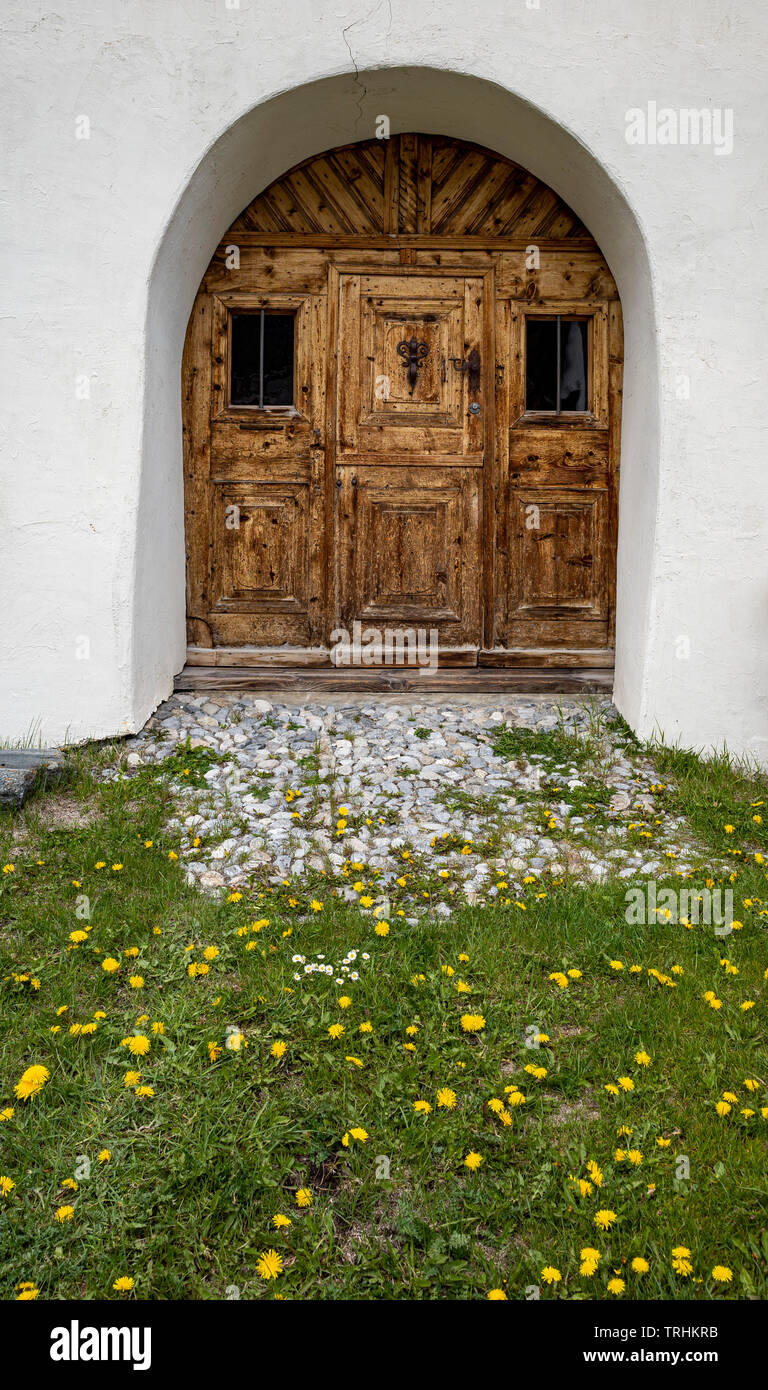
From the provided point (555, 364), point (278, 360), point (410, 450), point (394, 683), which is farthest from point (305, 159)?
point (394, 683)

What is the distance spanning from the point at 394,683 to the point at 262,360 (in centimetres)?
218

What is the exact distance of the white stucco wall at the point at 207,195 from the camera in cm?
476

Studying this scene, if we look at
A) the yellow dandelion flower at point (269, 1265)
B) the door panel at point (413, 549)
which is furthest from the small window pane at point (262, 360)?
the yellow dandelion flower at point (269, 1265)

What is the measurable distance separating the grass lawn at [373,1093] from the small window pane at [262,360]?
3.33 meters

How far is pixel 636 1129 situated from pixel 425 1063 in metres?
0.57

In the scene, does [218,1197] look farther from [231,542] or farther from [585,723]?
[231,542]

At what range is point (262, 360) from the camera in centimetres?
579

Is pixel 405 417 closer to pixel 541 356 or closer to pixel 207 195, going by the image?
pixel 541 356

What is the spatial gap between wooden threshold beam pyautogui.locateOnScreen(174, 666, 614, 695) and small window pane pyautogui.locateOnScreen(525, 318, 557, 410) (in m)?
1.74

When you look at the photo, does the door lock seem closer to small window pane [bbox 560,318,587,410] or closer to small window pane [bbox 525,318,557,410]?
small window pane [bbox 525,318,557,410]

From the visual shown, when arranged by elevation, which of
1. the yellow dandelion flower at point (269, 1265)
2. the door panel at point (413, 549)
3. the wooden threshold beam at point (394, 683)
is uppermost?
the door panel at point (413, 549)

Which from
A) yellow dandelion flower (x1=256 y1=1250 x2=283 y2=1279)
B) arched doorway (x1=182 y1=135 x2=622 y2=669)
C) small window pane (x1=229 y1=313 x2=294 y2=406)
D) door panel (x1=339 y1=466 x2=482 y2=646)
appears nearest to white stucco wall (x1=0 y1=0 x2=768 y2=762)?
arched doorway (x1=182 y1=135 x2=622 y2=669)

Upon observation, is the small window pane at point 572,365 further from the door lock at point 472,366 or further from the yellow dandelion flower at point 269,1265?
the yellow dandelion flower at point 269,1265
